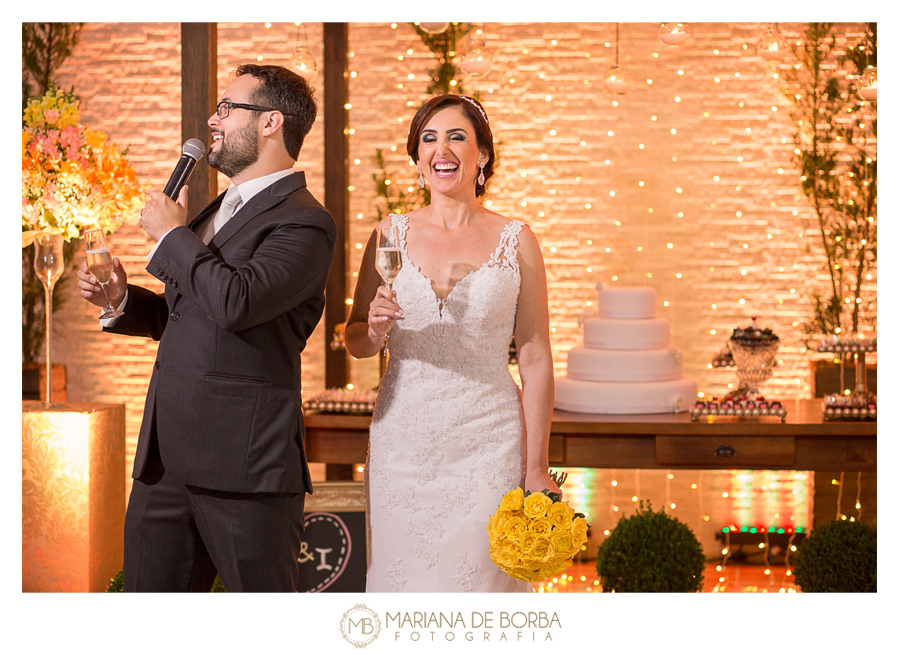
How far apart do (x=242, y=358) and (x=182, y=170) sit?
469mm

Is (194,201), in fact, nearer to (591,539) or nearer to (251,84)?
(251,84)

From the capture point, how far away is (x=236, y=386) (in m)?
2.10

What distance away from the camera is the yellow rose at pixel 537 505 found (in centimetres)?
220

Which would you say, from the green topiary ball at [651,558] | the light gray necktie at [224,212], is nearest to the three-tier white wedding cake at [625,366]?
the green topiary ball at [651,558]

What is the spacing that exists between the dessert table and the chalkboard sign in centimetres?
31

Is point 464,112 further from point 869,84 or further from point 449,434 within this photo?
point 869,84

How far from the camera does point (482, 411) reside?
252 centimetres

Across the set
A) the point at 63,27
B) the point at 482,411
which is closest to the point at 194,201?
the point at 482,411

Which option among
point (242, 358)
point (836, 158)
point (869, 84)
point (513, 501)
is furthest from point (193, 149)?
point (836, 158)

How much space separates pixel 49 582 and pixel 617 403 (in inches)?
93.6

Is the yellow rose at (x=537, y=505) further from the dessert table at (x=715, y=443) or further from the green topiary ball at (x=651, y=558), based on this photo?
the green topiary ball at (x=651, y=558)

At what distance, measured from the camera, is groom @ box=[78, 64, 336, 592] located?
6.82 feet

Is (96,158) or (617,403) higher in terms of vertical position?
(96,158)
